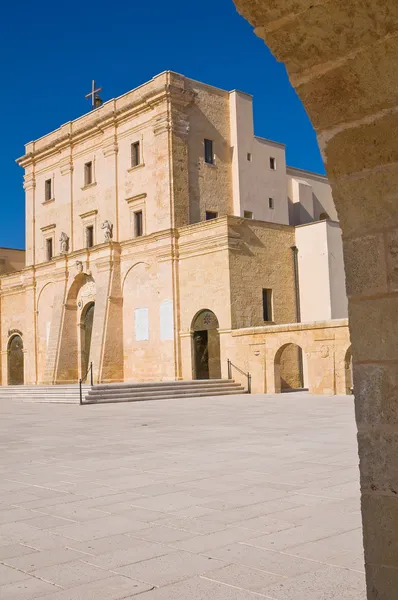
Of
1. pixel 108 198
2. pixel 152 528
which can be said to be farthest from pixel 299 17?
pixel 108 198

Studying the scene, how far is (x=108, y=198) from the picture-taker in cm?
3419

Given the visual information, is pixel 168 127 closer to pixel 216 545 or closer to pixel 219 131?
pixel 219 131

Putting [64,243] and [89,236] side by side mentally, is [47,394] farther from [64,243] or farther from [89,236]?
[64,243]

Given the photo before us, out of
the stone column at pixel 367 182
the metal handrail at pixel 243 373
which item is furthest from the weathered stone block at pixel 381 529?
the metal handrail at pixel 243 373

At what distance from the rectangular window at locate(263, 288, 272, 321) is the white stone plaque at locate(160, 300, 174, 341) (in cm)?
401

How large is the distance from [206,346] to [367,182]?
85.6ft

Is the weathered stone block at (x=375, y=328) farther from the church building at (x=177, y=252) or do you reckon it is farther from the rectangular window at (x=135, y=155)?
the rectangular window at (x=135, y=155)

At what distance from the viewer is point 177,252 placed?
97.8 ft

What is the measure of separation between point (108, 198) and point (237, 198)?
6.59m

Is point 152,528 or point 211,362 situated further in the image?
point 211,362

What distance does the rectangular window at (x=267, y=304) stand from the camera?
95.9ft

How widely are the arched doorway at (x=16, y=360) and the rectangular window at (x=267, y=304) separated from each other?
1754 cm

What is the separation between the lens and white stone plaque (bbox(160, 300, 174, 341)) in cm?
2970

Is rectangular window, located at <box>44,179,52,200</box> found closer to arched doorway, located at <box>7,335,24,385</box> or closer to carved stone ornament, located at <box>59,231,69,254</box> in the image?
carved stone ornament, located at <box>59,231,69,254</box>
